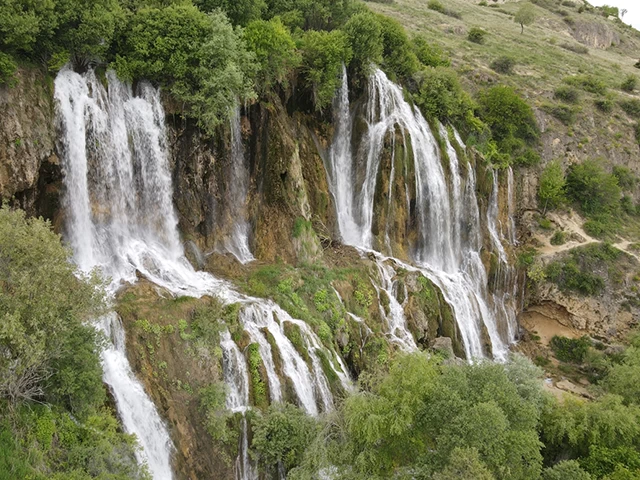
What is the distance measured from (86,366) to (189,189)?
11384 mm

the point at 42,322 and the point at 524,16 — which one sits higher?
the point at 524,16

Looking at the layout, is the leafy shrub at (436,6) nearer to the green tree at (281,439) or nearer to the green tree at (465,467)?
the green tree at (281,439)

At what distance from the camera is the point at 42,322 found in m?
11.6

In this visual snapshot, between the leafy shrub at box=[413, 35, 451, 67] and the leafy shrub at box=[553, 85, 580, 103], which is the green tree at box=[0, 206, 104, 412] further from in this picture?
the leafy shrub at box=[553, 85, 580, 103]

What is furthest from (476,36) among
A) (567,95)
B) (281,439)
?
(281,439)

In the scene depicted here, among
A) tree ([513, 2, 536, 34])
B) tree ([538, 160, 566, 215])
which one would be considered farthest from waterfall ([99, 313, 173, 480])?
tree ([513, 2, 536, 34])

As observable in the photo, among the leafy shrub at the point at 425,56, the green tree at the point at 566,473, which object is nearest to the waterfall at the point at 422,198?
the leafy shrub at the point at 425,56

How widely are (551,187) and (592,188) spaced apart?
16.3ft

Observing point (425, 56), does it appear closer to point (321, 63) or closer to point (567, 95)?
point (321, 63)

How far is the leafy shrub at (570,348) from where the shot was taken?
1382 inches

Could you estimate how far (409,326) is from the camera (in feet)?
83.6

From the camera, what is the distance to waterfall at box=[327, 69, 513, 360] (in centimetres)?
2977

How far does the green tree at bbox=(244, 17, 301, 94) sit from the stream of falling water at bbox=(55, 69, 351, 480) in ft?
18.9

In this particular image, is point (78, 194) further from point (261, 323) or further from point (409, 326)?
point (409, 326)
